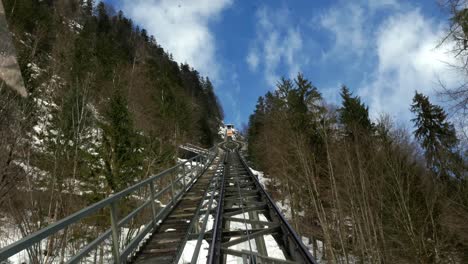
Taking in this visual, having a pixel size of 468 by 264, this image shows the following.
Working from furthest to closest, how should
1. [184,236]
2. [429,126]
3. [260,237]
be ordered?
[429,126] < [260,237] < [184,236]

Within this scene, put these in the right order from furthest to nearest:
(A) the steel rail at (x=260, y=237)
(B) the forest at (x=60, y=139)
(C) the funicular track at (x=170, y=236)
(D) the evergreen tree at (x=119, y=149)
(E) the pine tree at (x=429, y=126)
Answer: (E) the pine tree at (x=429, y=126) < (D) the evergreen tree at (x=119, y=149) < (B) the forest at (x=60, y=139) < (C) the funicular track at (x=170, y=236) < (A) the steel rail at (x=260, y=237)

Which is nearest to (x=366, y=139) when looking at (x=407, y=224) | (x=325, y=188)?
(x=325, y=188)

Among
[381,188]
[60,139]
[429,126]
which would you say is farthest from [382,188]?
[60,139]

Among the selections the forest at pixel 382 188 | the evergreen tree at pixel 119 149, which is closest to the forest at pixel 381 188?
the forest at pixel 382 188

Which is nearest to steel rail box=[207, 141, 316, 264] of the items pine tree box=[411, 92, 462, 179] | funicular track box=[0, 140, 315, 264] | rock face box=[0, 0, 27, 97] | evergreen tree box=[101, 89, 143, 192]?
funicular track box=[0, 140, 315, 264]

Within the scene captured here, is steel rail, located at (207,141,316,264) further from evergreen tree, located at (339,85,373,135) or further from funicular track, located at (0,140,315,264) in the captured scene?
evergreen tree, located at (339,85,373,135)

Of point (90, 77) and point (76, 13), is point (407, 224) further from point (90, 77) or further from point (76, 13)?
point (76, 13)

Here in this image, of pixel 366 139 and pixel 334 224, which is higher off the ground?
pixel 366 139

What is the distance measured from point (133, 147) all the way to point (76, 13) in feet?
86.3

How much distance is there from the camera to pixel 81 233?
12141 mm

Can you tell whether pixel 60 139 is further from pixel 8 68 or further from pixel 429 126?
pixel 429 126

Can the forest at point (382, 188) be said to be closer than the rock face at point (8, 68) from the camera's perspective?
No

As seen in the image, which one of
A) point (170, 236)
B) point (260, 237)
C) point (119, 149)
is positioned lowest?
point (170, 236)

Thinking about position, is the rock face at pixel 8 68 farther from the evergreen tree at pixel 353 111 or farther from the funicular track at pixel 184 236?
the evergreen tree at pixel 353 111
